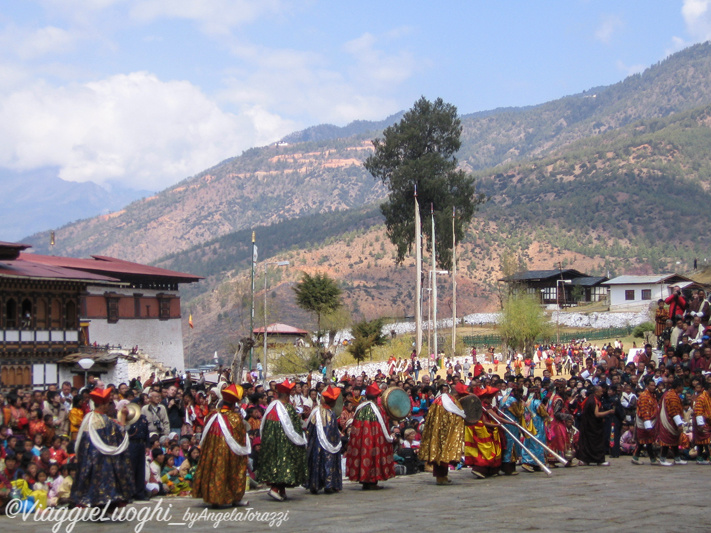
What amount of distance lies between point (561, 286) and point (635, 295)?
9.50m

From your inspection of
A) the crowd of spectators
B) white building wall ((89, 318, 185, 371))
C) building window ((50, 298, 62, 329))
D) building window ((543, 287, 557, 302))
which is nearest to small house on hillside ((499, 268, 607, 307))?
building window ((543, 287, 557, 302))

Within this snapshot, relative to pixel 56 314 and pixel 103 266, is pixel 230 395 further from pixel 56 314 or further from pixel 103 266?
pixel 103 266

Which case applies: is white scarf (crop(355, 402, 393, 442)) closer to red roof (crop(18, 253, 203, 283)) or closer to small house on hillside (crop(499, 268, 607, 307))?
red roof (crop(18, 253, 203, 283))

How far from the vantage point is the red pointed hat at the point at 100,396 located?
9.97 metres

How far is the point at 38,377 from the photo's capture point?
31.5 m

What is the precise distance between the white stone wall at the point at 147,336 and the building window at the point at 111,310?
0.79 feet

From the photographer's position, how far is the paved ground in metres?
8.55

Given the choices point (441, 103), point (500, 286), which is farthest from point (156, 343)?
point (500, 286)

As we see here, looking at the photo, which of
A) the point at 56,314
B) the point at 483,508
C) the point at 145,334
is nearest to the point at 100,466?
the point at 483,508

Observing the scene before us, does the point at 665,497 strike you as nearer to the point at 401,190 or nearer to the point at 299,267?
the point at 401,190

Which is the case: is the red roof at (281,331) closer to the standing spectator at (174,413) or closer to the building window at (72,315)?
the building window at (72,315)

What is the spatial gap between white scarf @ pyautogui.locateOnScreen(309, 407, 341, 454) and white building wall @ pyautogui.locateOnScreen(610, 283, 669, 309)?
60.2 meters

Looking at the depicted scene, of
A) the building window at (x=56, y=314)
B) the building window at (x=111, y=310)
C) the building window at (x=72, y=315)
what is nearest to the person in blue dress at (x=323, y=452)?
the building window at (x=56, y=314)

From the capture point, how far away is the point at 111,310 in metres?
40.3
